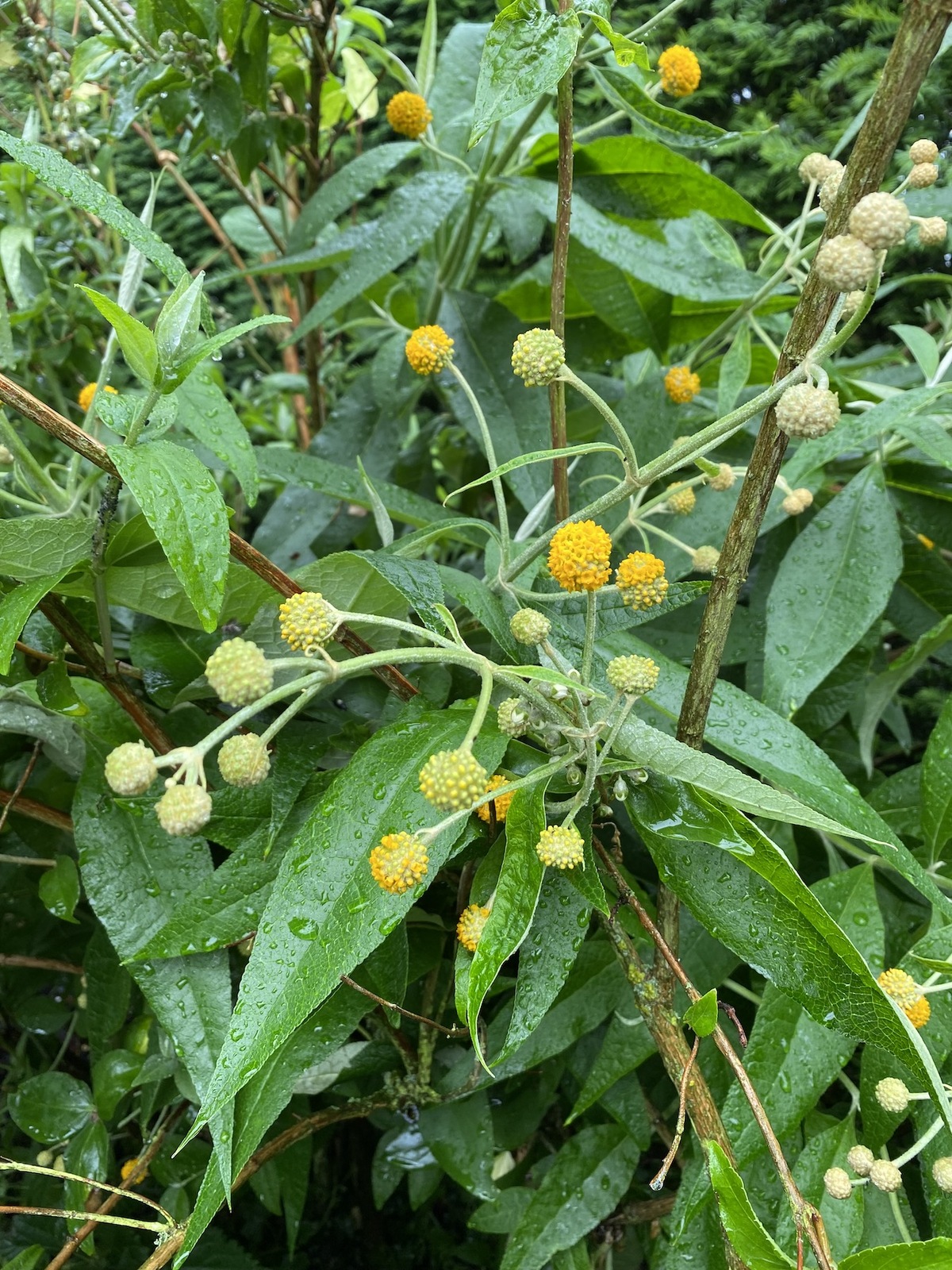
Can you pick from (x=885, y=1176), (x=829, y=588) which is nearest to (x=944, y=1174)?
(x=885, y=1176)

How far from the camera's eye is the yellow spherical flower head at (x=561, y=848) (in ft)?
1.32

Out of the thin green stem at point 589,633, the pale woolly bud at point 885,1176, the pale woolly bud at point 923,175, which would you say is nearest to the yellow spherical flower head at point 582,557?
the thin green stem at point 589,633

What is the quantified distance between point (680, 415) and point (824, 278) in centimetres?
41

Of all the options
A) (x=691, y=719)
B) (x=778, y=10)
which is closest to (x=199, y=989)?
(x=691, y=719)

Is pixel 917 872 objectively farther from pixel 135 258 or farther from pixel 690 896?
pixel 135 258

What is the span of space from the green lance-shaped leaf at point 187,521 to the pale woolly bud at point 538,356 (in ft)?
0.52

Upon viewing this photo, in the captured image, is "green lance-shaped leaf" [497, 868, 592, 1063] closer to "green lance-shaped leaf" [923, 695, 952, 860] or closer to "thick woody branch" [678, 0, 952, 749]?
"thick woody branch" [678, 0, 952, 749]

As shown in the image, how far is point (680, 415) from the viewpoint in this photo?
73 centimetres

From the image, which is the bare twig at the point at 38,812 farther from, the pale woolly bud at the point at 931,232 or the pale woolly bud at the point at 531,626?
the pale woolly bud at the point at 931,232

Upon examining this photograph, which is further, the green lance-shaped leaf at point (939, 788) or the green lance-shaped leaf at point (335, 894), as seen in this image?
the green lance-shaped leaf at point (939, 788)

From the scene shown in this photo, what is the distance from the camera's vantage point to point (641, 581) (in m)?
0.46

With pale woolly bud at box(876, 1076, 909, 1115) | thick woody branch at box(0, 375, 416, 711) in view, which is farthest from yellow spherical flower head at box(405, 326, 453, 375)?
pale woolly bud at box(876, 1076, 909, 1115)

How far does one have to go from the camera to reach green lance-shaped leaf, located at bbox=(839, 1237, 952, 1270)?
14.5 inches

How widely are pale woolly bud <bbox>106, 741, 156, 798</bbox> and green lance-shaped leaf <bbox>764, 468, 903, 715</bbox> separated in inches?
15.6
